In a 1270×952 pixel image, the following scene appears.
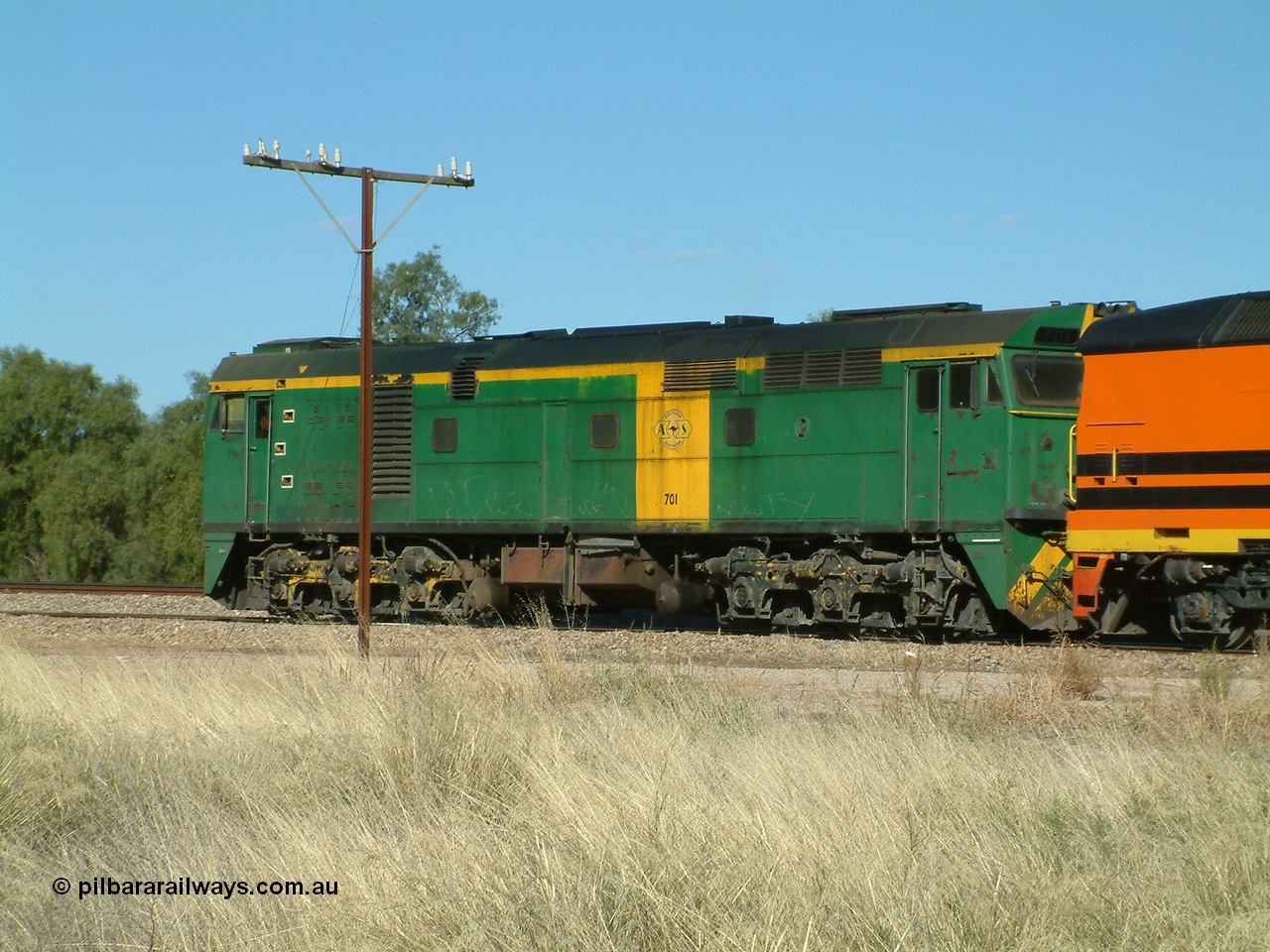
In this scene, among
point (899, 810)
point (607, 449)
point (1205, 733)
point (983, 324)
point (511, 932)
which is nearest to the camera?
point (511, 932)

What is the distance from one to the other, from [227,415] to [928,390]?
1182cm

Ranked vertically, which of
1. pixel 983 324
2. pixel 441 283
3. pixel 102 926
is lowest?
pixel 102 926

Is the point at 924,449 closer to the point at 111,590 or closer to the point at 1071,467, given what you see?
the point at 1071,467

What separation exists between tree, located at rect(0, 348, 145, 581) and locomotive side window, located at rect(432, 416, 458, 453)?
41558 millimetres

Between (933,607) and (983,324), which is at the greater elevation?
(983,324)

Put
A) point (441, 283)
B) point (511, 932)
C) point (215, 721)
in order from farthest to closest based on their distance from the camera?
point (441, 283) < point (215, 721) < point (511, 932)

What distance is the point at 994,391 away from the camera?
56.1 ft

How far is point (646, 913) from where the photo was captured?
5539 millimetres

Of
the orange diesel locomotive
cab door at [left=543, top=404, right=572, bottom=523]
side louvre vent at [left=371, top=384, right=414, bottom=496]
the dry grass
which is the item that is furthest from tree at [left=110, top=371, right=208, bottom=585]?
the dry grass

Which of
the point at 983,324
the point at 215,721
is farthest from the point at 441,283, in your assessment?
the point at 215,721

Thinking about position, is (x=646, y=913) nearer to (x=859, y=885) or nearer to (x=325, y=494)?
(x=859, y=885)

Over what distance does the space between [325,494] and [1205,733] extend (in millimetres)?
15688

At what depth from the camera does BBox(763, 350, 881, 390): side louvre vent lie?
59.2 ft

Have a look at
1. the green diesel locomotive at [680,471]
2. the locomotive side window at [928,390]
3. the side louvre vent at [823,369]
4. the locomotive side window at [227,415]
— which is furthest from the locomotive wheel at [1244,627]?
the locomotive side window at [227,415]
